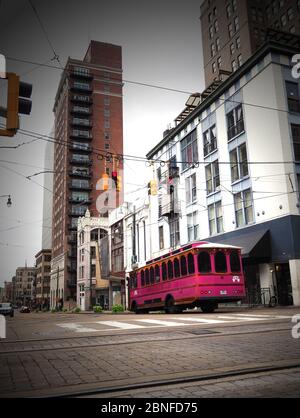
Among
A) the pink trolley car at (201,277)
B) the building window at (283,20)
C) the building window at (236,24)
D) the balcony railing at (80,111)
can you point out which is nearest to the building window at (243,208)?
the pink trolley car at (201,277)

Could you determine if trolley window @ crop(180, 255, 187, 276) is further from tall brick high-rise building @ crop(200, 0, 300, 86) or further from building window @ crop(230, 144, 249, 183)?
tall brick high-rise building @ crop(200, 0, 300, 86)

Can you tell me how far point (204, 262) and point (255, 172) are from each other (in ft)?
34.6

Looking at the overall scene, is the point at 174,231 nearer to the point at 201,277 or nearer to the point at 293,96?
the point at 293,96

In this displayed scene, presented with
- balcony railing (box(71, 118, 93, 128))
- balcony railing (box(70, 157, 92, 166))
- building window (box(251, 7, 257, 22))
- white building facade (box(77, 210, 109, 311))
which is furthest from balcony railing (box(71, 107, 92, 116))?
building window (box(251, 7, 257, 22))

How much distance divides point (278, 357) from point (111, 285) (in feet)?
172

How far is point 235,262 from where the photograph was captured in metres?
18.9

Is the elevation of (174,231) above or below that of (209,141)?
below

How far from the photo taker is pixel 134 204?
46938 mm

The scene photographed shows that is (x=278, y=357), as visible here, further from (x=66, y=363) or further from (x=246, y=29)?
(x=246, y=29)

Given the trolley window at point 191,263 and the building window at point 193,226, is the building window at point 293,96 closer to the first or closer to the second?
the building window at point 193,226

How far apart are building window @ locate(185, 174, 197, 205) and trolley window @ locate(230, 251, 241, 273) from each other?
15006 mm

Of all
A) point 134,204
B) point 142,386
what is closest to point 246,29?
point 134,204

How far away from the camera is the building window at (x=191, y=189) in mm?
34094

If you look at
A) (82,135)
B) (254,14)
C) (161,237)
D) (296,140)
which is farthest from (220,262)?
(82,135)
